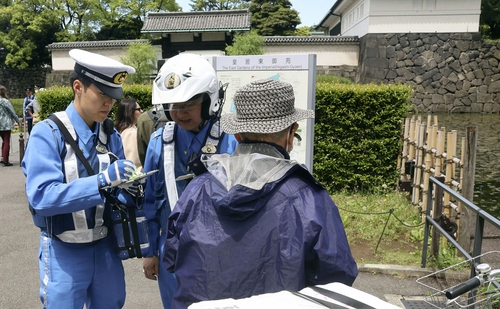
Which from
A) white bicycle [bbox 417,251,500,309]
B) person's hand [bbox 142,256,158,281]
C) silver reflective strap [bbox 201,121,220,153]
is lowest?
person's hand [bbox 142,256,158,281]

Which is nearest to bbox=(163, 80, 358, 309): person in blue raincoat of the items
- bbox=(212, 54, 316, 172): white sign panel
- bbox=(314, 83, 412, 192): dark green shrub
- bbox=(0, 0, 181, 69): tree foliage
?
bbox=(212, 54, 316, 172): white sign panel

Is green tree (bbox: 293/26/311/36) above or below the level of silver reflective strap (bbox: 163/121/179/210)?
above

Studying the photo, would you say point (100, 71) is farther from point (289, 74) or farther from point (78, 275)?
point (289, 74)

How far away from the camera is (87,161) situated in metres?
2.19

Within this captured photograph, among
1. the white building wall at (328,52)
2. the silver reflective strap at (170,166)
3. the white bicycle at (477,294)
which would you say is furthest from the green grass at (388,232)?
the white building wall at (328,52)

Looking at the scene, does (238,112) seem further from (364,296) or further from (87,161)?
(87,161)

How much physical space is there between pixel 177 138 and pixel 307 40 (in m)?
22.4

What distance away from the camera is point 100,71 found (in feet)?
7.11

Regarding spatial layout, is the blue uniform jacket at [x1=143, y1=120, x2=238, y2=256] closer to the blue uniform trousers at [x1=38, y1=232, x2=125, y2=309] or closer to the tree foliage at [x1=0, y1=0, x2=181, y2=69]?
the blue uniform trousers at [x1=38, y1=232, x2=125, y2=309]

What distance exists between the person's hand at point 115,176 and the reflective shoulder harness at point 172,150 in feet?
1.02

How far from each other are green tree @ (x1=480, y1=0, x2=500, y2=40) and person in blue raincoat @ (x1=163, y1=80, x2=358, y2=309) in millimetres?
31402

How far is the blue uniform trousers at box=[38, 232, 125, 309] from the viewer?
2.13 m

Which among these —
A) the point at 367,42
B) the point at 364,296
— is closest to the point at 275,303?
the point at 364,296

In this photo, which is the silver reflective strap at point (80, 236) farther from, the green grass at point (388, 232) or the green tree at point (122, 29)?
the green tree at point (122, 29)
